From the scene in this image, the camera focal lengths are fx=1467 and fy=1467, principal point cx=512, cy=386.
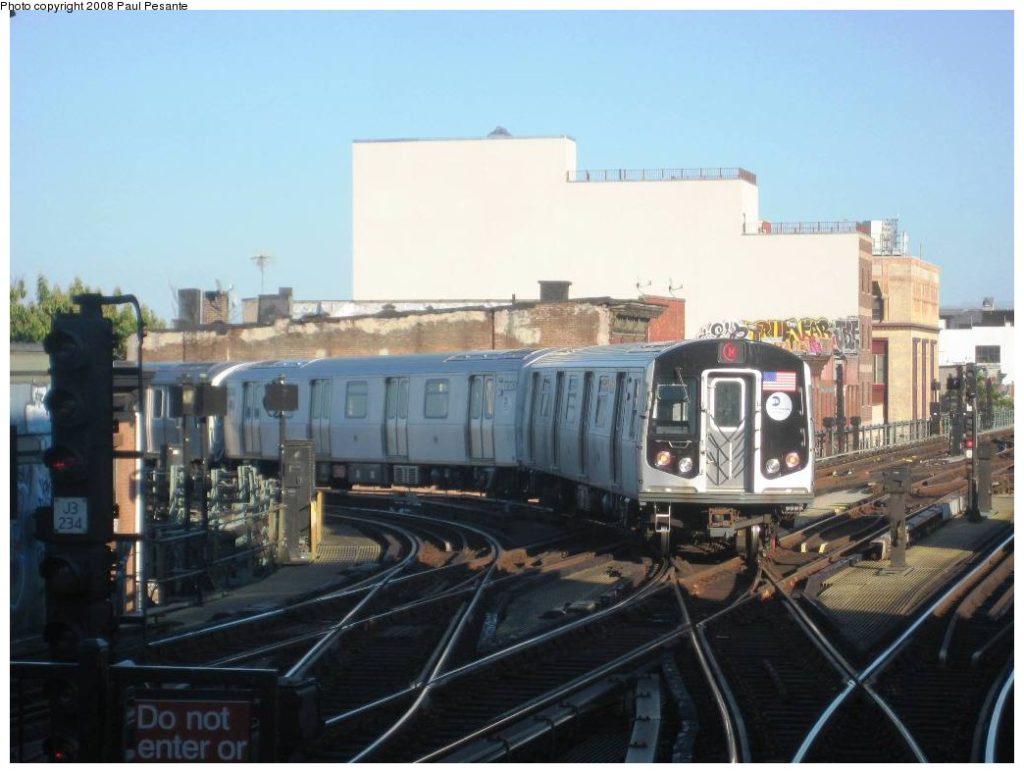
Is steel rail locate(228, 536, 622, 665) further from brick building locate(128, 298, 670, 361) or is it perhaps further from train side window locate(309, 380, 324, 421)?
brick building locate(128, 298, 670, 361)

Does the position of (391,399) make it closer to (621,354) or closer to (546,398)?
(546,398)

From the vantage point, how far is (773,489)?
17156mm

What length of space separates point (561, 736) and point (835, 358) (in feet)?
169

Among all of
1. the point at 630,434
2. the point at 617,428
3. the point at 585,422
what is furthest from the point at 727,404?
the point at 585,422

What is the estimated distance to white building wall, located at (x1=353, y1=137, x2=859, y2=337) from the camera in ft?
222

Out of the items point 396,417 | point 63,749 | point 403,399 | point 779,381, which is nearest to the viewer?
point 63,749

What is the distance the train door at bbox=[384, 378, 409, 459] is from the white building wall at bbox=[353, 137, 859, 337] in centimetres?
3893

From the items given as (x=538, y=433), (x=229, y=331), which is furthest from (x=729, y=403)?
(x=229, y=331)

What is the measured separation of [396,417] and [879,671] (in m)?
18.6

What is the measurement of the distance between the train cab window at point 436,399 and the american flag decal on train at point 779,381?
37.0ft

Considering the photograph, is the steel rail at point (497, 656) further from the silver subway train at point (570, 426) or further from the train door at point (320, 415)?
the train door at point (320, 415)

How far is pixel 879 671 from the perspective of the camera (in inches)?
436

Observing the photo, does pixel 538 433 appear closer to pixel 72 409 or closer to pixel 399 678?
pixel 399 678

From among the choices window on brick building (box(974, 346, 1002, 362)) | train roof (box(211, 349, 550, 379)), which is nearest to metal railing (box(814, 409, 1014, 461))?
train roof (box(211, 349, 550, 379))
